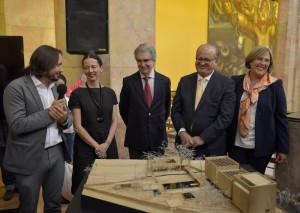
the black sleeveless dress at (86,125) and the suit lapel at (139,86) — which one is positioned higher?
the suit lapel at (139,86)

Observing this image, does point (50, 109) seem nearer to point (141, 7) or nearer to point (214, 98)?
point (214, 98)

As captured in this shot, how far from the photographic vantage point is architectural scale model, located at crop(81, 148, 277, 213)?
1.43 m

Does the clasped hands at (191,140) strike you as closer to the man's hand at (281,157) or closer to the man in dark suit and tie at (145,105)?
the man in dark suit and tie at (145,105)

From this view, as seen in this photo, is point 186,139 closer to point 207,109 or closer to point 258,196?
point 207,109

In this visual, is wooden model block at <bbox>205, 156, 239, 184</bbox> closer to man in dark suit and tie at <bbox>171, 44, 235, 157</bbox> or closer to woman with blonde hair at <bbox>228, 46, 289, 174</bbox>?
man in dark suit and tie at <bbox>171, 44, 235, 157</bbox>

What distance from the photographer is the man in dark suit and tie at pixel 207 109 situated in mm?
2633

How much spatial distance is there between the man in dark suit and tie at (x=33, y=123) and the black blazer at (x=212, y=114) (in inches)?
41.9

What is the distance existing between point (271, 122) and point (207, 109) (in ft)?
1.84

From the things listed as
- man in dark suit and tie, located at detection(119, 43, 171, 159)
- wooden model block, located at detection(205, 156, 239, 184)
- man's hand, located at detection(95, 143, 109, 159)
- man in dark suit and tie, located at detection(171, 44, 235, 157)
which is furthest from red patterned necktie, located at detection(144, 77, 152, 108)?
wooden model block, located at detection(205, 156, 239, 184)

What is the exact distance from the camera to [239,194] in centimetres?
145

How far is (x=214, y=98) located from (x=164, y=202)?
4.53 feet

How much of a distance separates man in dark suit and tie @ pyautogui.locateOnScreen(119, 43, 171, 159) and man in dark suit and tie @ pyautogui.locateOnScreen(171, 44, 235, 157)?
27 centimetres

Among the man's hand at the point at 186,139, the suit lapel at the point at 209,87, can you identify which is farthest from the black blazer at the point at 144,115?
the suit lapel at the point at 209,87

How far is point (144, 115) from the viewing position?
2949 mm
